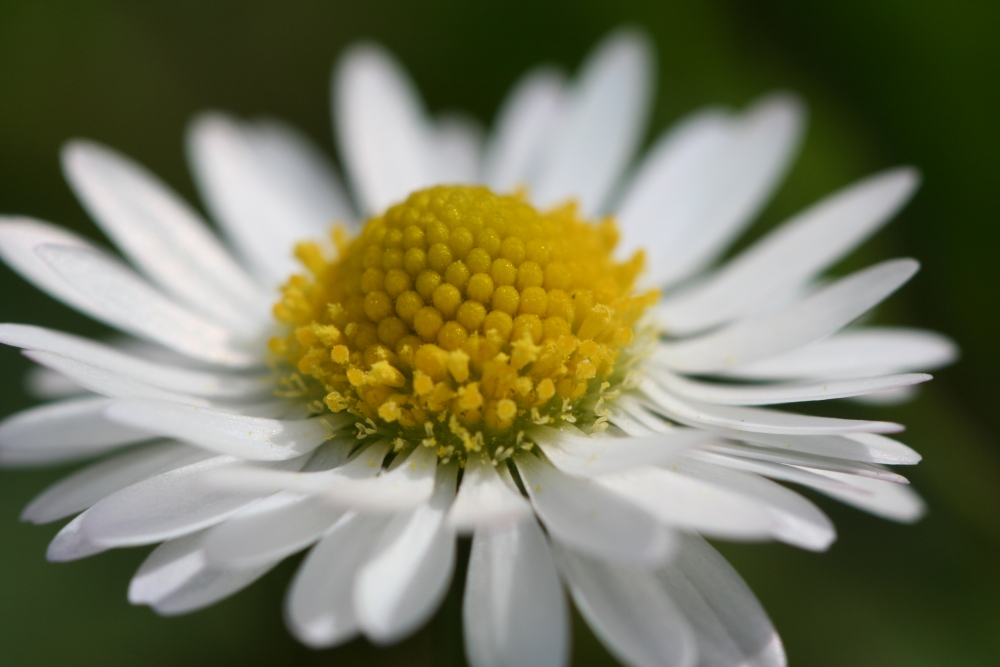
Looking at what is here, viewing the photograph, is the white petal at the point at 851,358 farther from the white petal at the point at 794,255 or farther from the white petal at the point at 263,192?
the white petal at the point at 263,192

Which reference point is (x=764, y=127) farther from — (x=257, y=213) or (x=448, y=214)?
(x=257, y=213)

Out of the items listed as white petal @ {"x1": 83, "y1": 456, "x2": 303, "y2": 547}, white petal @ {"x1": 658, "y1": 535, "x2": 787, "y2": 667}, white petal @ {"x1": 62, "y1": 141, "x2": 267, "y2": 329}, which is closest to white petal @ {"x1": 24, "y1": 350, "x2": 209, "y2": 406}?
white petal @ {"x1": 83, "y1": 456, "x2": 303, "y2": 547}

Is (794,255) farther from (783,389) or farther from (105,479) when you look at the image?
(105,479)

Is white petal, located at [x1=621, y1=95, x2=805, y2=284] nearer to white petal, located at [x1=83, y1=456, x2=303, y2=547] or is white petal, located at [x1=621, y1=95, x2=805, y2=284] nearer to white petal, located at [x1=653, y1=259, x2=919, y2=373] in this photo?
white petal, located at [x1=653, y1=259, x2=919, y2=373]

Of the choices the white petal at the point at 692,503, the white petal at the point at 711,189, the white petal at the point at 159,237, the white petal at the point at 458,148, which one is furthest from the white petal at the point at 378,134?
the white petal at the point at 692,503

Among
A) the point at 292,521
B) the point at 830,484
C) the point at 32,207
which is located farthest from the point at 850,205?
the point at 32,207
